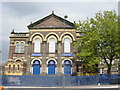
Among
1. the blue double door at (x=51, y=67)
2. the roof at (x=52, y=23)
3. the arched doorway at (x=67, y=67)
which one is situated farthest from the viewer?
the roof at (x=52, y=23)

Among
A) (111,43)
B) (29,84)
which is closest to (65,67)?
(29,84)

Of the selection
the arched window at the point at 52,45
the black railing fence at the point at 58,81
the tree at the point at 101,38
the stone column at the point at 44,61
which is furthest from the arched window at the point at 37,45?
the tree at the point at 101,38

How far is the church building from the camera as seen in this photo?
30.3 m

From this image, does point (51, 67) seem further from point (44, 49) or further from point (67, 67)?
point (44, 49)

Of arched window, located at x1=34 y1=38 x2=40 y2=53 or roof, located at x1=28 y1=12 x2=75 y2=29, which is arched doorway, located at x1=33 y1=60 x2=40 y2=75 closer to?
arched window, located at x1=34 y1=38 x2=40 y2=53

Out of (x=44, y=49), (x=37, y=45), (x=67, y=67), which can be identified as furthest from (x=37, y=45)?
(x=67, y=67)

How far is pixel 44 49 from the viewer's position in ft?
102

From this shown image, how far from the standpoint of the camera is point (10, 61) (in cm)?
3156

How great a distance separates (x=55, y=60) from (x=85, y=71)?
Result: 5852 millimetres

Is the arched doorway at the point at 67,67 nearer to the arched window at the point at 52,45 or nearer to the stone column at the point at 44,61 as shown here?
the arched window at the point at 52,45

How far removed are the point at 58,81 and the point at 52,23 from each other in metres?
12.1

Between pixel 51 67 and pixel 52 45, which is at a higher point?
pixel 52 45

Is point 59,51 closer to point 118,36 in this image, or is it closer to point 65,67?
point 65,67

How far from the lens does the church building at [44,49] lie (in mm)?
30312
